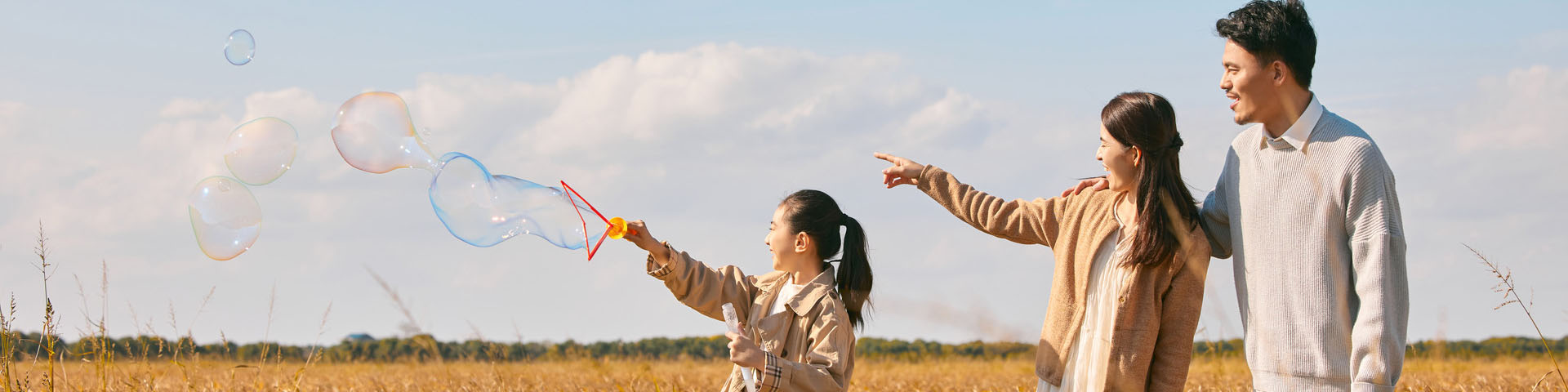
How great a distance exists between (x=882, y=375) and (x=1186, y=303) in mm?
6269

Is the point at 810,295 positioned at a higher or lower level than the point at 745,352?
higher

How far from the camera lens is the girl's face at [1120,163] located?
3.40 metres

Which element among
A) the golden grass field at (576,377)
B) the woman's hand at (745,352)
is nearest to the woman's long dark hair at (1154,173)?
the woman's hand at (745,352)

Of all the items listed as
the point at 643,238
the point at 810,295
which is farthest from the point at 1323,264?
the point at 643,238

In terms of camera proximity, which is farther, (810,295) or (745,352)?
(810,295)

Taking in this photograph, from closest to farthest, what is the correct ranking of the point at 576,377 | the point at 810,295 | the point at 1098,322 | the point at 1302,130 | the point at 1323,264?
the point at 1323,264, the point at 1302,130, the point at 1098,322, the point at 810,295, the point at 576,377

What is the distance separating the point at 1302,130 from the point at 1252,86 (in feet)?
0.61

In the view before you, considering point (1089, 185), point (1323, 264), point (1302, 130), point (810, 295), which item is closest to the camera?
point (1323, 264)

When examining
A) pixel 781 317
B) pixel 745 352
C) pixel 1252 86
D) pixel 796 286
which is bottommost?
pixel 745 352

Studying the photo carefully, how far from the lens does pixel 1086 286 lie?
346 cm

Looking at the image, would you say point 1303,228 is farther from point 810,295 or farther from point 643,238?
point 643,238

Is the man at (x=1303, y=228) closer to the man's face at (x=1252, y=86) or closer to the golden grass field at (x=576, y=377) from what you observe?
the man's face at (x=1252, y=86)

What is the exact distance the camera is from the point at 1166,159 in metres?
3.40

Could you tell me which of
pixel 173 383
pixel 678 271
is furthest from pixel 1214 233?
pixel 173 383
